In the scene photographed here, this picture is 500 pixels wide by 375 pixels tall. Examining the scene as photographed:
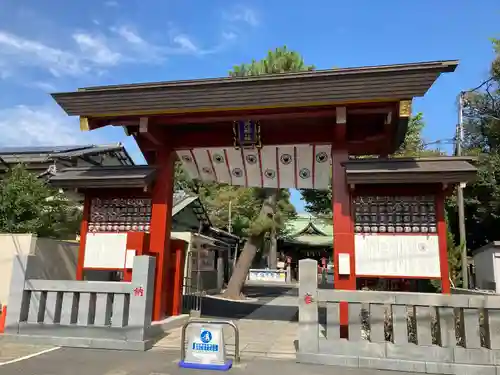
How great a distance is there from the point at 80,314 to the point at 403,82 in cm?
754

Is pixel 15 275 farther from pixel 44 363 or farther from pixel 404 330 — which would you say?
pixel 404 330

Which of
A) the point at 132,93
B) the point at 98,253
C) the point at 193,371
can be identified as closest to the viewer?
the point at 193,371

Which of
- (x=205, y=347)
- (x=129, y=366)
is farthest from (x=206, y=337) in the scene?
(x=129, y=366)

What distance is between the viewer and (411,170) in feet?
26.8

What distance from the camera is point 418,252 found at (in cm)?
834

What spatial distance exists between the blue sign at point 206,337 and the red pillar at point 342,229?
292 centimetres

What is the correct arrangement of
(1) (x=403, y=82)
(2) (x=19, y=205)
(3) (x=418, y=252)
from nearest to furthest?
(1) (x=403, y=82) < (3) (x=418, y=252) < (2) (x=19, y=205)

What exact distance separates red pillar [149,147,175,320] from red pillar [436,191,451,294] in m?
5.89

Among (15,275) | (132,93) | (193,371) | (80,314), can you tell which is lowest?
(193,371)

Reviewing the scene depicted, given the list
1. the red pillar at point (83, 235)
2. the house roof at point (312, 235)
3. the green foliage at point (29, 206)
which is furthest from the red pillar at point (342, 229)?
the house roof at point (312, 235)

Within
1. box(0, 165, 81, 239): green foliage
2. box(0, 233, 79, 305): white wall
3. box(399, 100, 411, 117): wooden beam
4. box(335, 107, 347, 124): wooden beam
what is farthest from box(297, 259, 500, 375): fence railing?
box(0, 165, 81, 239): green foliage

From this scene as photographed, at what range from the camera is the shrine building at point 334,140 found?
8.14 m

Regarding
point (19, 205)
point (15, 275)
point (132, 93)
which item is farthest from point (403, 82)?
point (19, 205)

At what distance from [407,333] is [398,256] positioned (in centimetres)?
192
